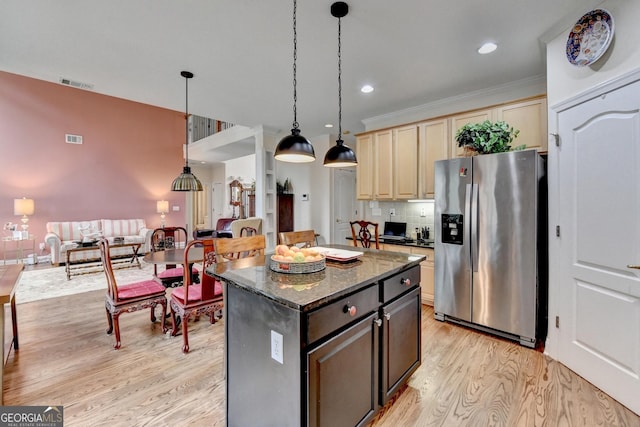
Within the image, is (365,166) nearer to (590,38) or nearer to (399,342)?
(590,38)

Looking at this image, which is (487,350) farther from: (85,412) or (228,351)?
(85,412)

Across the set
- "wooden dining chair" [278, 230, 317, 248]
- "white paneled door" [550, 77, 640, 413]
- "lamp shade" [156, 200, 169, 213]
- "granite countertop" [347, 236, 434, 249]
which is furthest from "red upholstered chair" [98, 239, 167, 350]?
"lamp shade" [156, 200, 169, 213]

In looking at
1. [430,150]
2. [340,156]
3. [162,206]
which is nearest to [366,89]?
[430,150]

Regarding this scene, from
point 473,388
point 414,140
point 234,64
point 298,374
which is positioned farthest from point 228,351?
point 414,140

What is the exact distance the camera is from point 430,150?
3.88 meters

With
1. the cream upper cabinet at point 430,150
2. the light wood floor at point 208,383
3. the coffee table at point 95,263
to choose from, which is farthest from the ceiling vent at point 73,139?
the cream upper cabinet at point 430,150

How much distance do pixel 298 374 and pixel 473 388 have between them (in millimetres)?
1588

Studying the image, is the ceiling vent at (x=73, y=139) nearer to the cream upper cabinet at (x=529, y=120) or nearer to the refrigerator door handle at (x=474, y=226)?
the refrigerator door handle at (x=474, y=226)

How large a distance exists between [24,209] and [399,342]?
774cm

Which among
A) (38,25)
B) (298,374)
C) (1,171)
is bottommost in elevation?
(298,374)

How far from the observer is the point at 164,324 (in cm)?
301

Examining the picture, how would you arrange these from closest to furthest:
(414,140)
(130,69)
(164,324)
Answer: (164,324), (130,69), (414,140)
